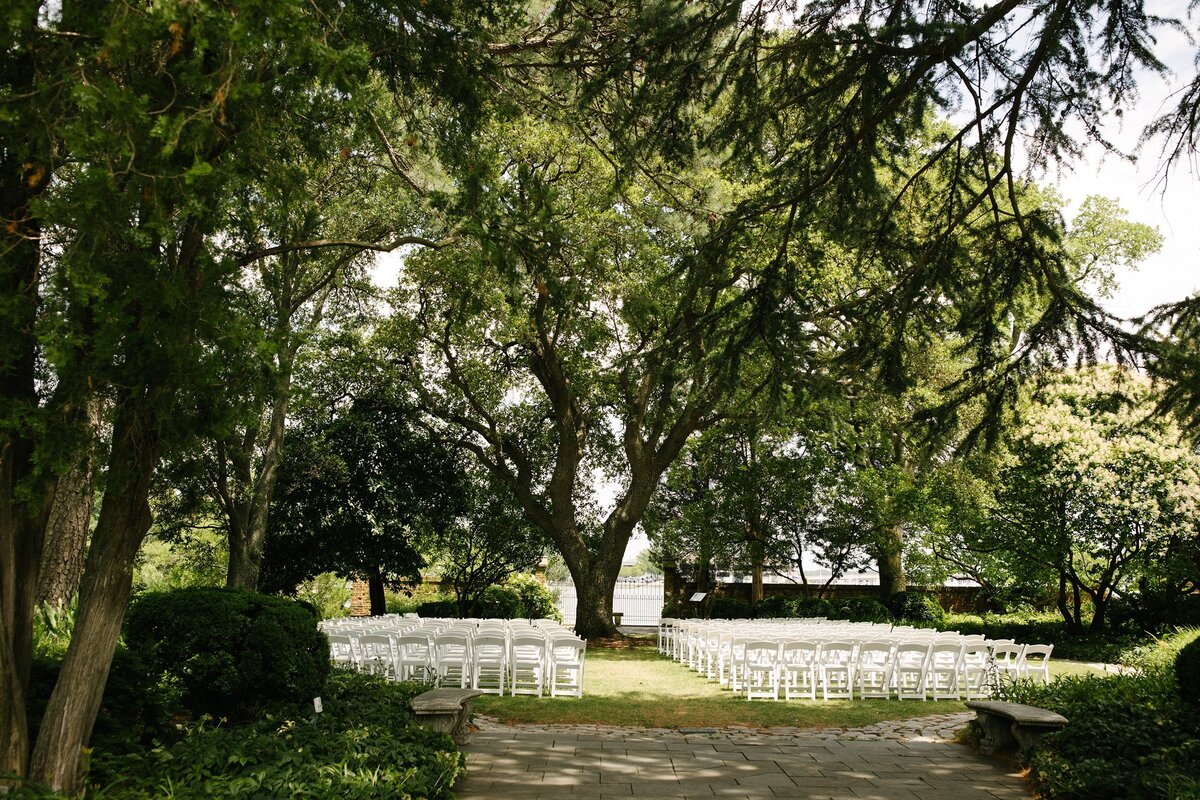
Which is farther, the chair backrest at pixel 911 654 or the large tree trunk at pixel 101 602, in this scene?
the chair backrest at pixel 911 654

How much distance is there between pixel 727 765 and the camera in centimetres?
652

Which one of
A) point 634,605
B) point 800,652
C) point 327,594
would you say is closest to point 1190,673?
point 800,652

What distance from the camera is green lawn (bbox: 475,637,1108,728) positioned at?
8.89 metres

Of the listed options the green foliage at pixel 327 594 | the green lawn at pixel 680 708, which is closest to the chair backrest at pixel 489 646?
the green lawn at pixel 680 708

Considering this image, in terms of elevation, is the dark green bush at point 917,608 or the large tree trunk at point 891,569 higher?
the large tree trunk at point 891,569

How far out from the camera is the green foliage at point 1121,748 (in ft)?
17.0

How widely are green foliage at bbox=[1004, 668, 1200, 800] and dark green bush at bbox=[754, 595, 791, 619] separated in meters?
16.1

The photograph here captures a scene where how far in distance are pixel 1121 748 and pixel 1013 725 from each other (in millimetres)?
879

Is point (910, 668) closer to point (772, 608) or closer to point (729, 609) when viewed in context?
point (772, 608)

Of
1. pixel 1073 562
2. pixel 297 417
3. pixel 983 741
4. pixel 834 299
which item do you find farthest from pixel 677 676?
pixel 297 417

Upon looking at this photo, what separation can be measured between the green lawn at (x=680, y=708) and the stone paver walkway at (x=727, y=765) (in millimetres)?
529

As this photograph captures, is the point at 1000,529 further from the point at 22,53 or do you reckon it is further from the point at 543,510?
the point at 22,53

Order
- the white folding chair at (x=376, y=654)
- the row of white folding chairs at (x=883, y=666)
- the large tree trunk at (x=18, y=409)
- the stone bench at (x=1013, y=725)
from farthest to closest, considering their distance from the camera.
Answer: the white folding chair at (x=376, y=654)
the row of white folding chairs at (x=883, y=666)
the stone bench at (x=1013, y=725)
the large tree trunk at (x=18, y=409)

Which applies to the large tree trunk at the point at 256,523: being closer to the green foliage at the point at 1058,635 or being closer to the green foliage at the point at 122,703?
the green foliage at the point at 122,703
